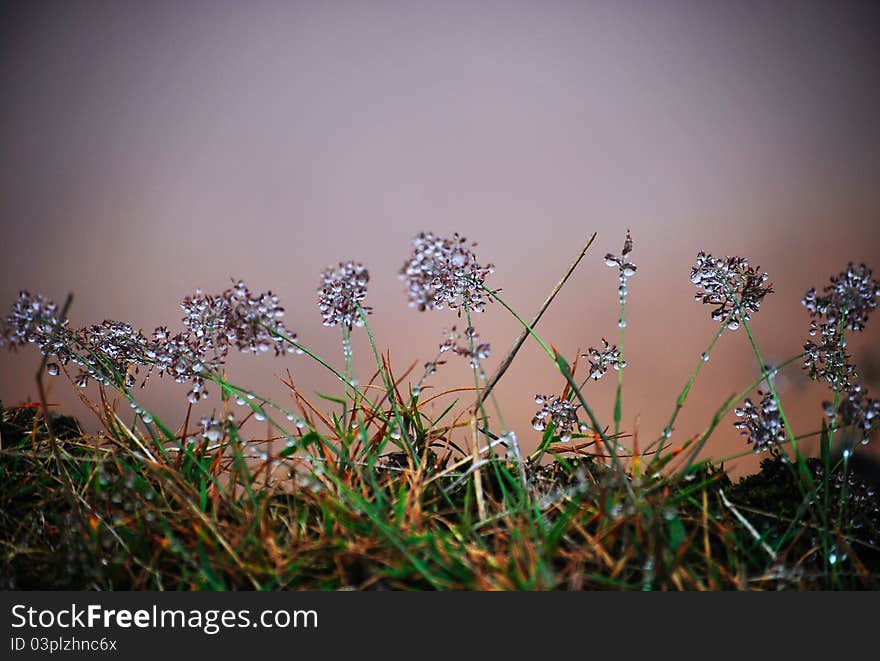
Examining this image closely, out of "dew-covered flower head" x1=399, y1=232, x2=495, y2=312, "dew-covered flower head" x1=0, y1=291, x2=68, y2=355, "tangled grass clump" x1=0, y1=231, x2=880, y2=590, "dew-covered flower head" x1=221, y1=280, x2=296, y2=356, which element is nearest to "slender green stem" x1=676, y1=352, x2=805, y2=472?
A: "tangled grass clump" x1=0, y1=231, x2=880, y2=590

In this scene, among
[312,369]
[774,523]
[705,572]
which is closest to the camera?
[705,572]

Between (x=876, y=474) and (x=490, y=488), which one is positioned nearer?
(x=490, y=488)

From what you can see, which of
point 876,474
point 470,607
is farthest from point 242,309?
point 876,474

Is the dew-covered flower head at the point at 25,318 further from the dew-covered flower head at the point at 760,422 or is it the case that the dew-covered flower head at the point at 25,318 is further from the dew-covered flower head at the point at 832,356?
the dew-covered flower head at the point at 832,356

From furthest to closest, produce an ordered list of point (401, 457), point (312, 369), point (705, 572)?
point (312, 369)
point (401, 457)
point (705, 572)

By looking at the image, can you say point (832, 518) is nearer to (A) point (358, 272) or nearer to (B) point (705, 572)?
(B) point (705, 572)

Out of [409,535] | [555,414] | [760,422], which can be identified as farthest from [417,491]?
[760,422]

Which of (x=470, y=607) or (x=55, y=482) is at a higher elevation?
(x=55, y=482)

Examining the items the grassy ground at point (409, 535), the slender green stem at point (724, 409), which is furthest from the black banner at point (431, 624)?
the slender green stem at point (724, 409)

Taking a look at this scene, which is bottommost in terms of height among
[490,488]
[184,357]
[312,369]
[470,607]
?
[470,607]
